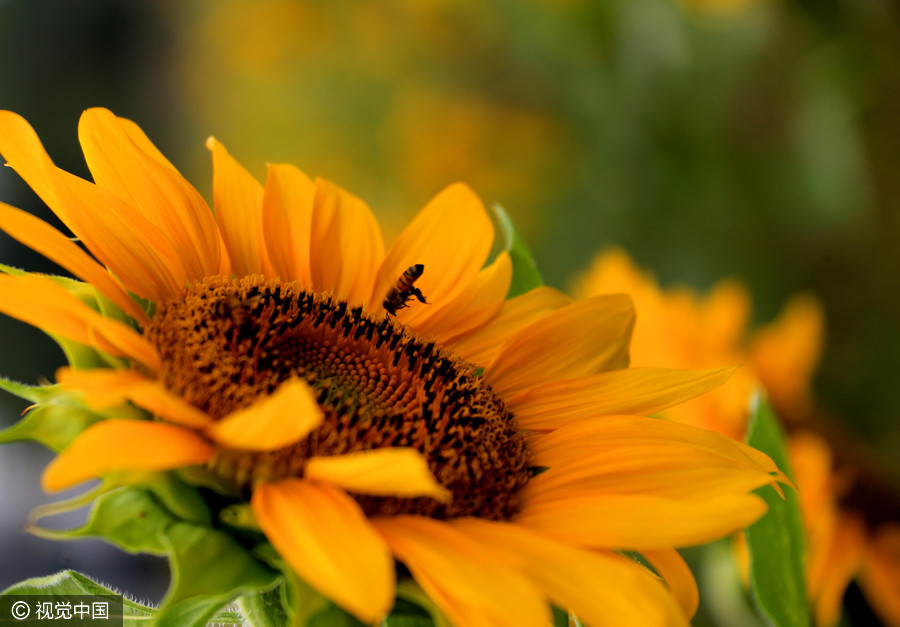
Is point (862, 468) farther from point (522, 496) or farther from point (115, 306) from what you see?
point (115, 306)

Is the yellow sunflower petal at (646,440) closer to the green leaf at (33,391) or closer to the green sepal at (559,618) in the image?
the green sepal at (559,618)

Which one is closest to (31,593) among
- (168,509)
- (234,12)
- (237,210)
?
(168,509)

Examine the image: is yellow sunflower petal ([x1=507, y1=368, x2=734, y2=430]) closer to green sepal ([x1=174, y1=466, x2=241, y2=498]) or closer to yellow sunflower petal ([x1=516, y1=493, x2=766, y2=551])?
yellow sunflower petal ([x1=516, y1=493, x2=766, y2=551])

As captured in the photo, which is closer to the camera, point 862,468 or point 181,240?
point 181,240

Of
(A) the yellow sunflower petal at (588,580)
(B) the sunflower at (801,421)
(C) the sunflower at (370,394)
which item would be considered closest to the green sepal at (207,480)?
(C) the sunflower at (370,394)

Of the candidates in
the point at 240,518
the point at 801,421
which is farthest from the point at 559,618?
the point at 801,421

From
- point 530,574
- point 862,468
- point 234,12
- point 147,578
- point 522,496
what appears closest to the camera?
point 530,574

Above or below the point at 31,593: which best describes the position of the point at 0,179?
below

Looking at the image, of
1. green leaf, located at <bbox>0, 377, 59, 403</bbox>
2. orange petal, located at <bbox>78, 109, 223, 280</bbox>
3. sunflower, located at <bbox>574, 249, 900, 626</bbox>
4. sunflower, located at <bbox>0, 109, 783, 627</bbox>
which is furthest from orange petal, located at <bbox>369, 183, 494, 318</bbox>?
sunflower, located at <bbox>574, 249, 900, 626</bbox>

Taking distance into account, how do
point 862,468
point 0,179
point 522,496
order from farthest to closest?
point 0,179 < point 862,468 < point 522,496
